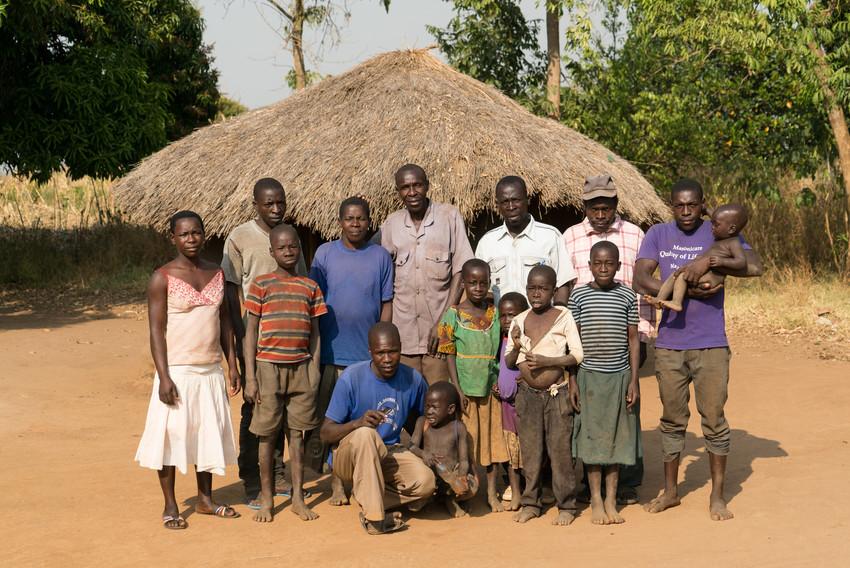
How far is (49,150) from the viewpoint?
11.9 metres

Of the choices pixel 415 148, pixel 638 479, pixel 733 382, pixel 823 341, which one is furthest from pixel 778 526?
pixel 823 341

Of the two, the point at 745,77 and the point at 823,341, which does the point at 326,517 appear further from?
the point at 745,77

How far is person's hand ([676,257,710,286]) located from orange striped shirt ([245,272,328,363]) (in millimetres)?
1810

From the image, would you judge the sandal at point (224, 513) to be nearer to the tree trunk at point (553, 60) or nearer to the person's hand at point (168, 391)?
the person's hand at point (168, 391)

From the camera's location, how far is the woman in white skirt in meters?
4.66

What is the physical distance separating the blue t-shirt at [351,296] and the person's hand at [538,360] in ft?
2.74

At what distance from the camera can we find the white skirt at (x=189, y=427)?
4656mm

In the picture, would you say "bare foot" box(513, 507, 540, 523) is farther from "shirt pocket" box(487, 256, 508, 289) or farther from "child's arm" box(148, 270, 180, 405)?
"child's arm" box(148, 270, 180, 405)

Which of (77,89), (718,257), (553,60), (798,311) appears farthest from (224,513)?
(553,60)

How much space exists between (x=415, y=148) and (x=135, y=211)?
10.8 feet

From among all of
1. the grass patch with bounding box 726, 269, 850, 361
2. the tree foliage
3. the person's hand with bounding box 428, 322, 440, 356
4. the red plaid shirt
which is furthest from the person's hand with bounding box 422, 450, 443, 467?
the tree foliage

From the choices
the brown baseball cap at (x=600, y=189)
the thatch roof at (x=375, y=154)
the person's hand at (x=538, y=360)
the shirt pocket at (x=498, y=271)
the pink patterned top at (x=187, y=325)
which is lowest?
the person's hand at (x=538, y=360)

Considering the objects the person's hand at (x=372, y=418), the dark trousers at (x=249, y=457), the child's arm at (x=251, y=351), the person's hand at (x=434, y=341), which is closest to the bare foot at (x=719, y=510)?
the person's hand at (x=434, y=341)

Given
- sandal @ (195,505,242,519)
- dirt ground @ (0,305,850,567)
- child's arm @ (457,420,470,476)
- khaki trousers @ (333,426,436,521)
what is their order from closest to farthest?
dirt ground @ (0,305,850,567) < khaki trousers @ (333,426,436,521) < child's arm @ (457,420,470,476) < sandal @ (195,505,242,519)
